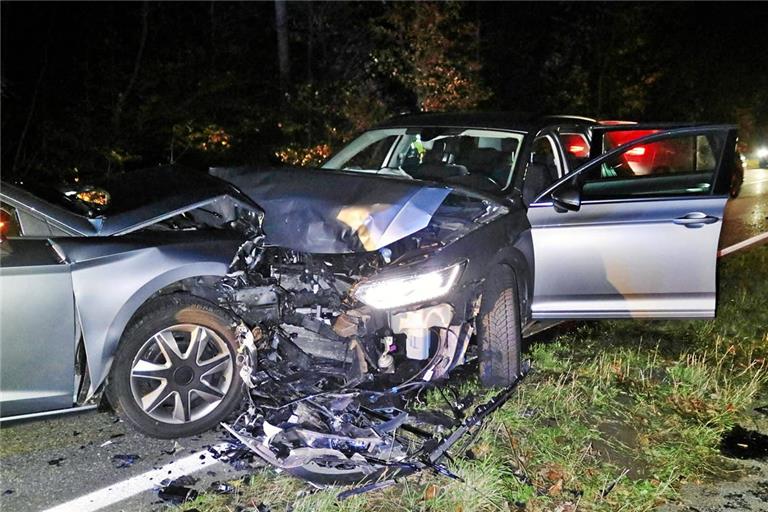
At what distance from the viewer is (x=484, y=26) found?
58.4 ft

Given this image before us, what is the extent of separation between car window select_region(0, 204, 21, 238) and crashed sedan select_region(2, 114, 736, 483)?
0.20 meters

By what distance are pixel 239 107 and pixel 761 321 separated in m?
7.80

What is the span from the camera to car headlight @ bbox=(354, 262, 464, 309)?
3637 millimetres

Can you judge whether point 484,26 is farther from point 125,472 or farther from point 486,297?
point 125,472

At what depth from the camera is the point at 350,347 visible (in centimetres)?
374

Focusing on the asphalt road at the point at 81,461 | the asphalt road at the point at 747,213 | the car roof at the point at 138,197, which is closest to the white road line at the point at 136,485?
the asphalt road at the point at 81,461

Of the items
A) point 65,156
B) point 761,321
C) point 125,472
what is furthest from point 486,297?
point 65,156

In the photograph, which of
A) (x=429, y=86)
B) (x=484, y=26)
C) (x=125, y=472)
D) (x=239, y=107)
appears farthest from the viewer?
(x=484, y=26)

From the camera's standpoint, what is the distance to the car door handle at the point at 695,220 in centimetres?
443

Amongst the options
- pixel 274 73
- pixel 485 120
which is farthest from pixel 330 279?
pixel 274 73

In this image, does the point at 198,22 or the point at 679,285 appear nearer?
the point at 679,285

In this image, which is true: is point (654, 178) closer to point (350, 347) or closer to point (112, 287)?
point (350, 347)

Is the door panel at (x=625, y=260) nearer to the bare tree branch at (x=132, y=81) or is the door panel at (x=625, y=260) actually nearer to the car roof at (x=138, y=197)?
the car roof at (x=138, y=197)

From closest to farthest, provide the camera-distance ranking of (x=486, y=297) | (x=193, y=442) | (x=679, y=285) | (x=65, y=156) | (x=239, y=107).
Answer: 1. (x=193, y=442)
2. (x=486, y=297)
3. (x=679, y=285)
4. (x=65, y=156)
5. (x=239, y=107)
